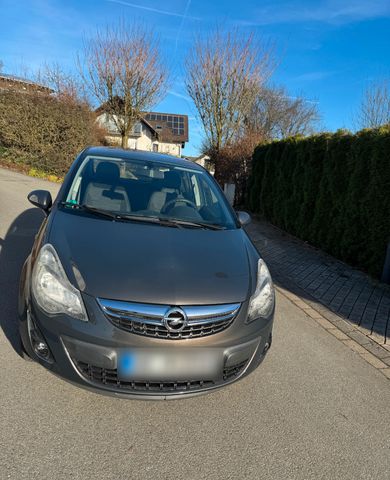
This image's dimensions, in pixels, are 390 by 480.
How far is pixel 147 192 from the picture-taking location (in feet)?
11.6

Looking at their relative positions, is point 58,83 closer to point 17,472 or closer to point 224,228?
point 224,228

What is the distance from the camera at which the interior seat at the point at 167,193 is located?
11.2 feet

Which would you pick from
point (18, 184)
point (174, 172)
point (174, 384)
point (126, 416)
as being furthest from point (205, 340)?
point (18, 184)

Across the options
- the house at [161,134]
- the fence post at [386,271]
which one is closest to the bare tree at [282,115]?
the house at [161,134]

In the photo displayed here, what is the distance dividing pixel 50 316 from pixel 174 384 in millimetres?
828

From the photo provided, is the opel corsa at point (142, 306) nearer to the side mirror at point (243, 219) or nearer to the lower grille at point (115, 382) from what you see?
the lower grille at point (115, 382)

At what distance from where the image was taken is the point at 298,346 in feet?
12.2

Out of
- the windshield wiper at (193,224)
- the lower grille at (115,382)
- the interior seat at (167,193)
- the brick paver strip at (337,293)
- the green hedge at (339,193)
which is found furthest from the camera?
the green hedge at (339,193)

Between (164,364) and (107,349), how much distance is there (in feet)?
1.08

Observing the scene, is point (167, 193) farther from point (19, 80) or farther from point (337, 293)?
point (19, 80)

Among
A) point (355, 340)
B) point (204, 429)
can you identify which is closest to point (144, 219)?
point (204, 429)

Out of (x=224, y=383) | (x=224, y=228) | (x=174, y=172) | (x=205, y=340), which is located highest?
(x=174, y=172)

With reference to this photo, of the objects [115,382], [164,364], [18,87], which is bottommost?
[115,382]

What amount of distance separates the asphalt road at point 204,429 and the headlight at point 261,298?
27.4 inches
